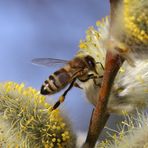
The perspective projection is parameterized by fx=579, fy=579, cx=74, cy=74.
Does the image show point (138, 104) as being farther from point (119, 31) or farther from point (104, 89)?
point (119, 31)

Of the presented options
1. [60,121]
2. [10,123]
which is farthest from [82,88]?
[10,123]

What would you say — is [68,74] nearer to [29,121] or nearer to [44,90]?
[44,90]

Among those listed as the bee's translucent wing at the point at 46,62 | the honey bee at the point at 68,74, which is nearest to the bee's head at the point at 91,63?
the honey bee at the point at 68,74

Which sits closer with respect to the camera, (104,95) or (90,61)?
(104,95)

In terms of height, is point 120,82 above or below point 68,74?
below

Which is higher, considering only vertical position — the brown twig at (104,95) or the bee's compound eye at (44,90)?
the bee's compound eye at (44,90)

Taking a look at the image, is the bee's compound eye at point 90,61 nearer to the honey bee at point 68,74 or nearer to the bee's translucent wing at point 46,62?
the honey bee at point 68,74

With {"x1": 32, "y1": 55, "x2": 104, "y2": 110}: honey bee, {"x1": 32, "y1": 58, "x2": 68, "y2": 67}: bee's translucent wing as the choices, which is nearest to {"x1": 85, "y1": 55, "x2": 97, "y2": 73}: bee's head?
{"x1": 32, "y1": 55, "x2": 104, "y2": 110}: honey bee

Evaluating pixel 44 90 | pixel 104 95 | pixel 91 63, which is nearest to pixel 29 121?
pixel 44 90
